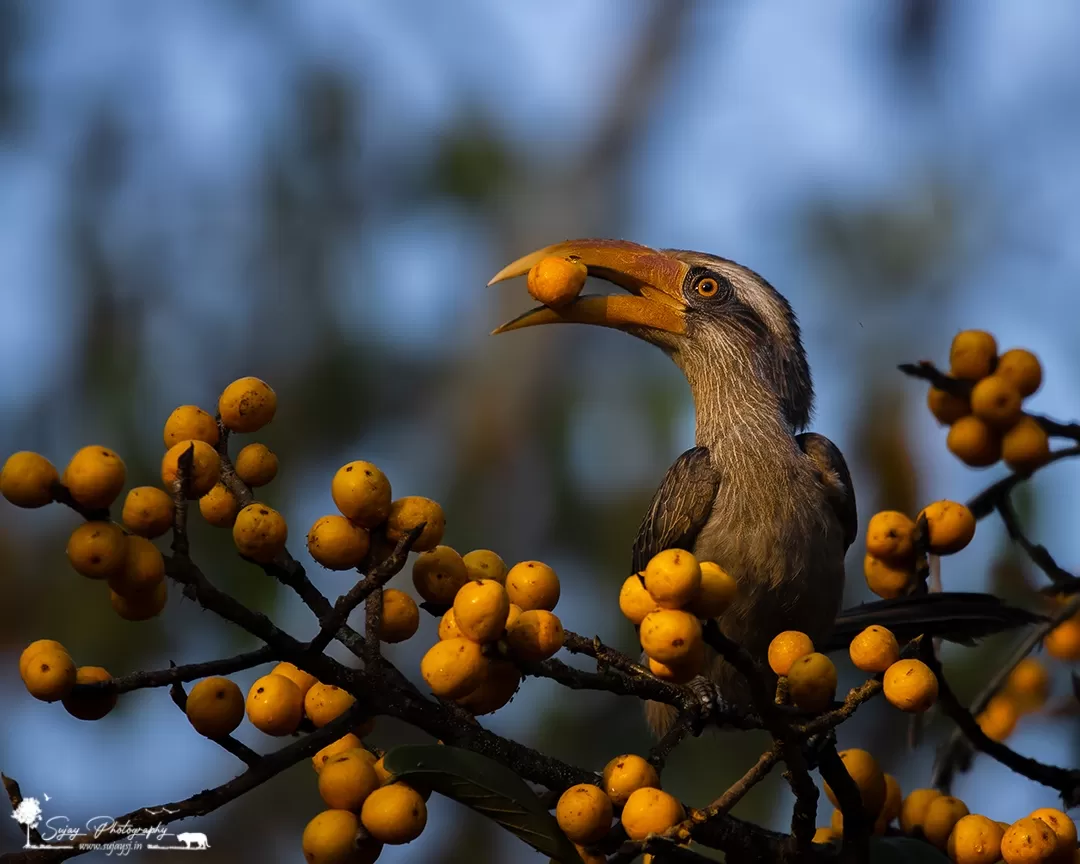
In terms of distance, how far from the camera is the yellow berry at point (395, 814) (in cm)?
155

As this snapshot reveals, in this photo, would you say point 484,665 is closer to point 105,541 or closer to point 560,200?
point 105,541

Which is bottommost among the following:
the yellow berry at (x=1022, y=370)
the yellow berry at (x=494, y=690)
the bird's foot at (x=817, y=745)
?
the yellow berry at (x=494, y=690)

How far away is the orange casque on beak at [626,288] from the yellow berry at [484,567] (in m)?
1.57

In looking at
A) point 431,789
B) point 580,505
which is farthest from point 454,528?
point 431,789

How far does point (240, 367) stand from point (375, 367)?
62 cm

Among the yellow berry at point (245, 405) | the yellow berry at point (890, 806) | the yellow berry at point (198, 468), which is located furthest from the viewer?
the yellow berry at point (890, 806)

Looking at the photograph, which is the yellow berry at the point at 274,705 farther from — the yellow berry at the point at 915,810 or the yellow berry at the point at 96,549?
the yellow berry at the point at 915,810

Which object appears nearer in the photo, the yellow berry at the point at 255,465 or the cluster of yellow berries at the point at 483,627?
the cluster of yellow berries at the point at 483,627

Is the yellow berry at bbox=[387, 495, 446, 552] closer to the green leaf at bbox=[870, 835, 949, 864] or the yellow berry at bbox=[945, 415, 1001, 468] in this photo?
the green leaf at bbox=[870, 835, 949, 864]

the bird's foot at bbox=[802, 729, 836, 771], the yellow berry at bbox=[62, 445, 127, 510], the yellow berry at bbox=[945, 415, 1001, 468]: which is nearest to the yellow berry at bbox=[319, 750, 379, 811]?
the yellow berry at bbox=[62, 445, 127, 510]

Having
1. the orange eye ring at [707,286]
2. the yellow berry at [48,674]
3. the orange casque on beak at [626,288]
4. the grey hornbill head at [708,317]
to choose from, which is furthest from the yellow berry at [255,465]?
the orange eye ring at [707,286]

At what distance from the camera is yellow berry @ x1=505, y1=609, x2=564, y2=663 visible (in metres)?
1.58

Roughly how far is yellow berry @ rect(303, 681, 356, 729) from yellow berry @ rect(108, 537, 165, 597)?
291 millimetres

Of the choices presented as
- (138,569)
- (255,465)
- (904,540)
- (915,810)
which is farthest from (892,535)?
(138,569)
